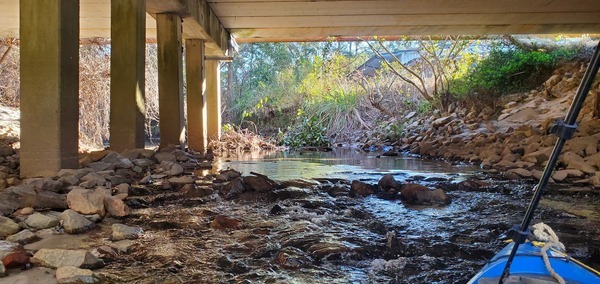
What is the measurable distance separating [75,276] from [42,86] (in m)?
2.68

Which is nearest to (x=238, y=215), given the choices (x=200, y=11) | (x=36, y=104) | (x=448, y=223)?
(x=448, y=223)

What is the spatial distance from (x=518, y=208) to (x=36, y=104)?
4236 mm

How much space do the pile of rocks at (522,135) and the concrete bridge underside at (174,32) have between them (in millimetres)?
1614

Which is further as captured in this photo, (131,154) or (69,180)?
(131,154)

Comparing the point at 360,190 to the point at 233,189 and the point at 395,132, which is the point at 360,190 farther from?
the point at 395,132

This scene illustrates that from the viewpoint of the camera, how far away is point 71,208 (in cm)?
294

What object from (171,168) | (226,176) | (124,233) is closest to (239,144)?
(171,168)

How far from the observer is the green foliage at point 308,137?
12898 mm

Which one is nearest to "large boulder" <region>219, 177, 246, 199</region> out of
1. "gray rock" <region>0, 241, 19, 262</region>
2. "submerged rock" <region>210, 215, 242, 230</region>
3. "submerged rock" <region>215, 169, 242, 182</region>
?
"submerged rock" <region>215, 169, 242, 182</region>

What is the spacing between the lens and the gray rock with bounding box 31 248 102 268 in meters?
1.98

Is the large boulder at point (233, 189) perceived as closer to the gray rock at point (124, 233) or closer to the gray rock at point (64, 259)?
the gray rock at point (124, 233)

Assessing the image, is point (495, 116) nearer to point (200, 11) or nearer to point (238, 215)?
point (200, 11)

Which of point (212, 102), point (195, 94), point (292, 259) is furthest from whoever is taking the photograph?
point (212, 102)

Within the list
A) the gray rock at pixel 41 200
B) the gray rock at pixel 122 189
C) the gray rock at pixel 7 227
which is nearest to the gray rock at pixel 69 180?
the gray rock at pixel 122 189
